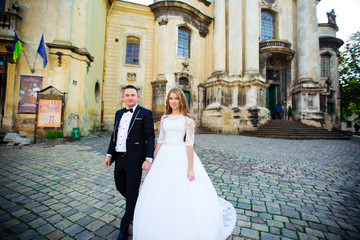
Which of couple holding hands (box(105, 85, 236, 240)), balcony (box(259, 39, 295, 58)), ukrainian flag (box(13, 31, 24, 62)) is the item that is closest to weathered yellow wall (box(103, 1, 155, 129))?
ukrainian flag (box(13, 31, 24, 62))

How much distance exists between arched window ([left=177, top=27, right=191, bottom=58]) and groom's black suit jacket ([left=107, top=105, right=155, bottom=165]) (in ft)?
50.2

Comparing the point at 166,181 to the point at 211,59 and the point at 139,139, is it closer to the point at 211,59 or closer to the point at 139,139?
the point at 139,139

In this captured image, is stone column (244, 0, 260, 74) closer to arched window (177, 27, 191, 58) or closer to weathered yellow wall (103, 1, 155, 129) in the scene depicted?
arched window (177, 27, 191, 58)

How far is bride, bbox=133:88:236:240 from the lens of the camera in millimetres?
1651

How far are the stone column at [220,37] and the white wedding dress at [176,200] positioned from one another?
586 inches

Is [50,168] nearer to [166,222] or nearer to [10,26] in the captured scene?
[166,222]

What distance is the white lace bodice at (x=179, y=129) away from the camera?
1.98 m

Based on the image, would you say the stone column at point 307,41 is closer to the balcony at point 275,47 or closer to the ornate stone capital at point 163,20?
the balcony at point 275,47

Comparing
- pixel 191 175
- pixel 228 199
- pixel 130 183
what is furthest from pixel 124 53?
pixel 191 175

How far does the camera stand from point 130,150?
77.7 inches

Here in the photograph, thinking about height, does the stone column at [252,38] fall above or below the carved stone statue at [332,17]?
below

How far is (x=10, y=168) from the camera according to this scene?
13.4 ft

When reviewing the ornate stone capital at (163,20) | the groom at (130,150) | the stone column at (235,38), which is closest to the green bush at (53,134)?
the groom at (130,150)

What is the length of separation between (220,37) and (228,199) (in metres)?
16.5
